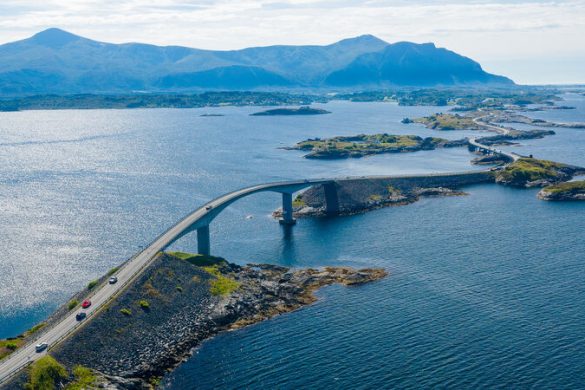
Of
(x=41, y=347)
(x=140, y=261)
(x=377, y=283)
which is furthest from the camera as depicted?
(x=377, y=283)

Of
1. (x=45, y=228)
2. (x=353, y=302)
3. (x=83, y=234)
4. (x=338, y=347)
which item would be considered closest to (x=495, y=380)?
(x=338, y=347)

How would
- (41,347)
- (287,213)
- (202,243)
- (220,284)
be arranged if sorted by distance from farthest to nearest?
(287,213), (202,243), (220,284), (41,347)

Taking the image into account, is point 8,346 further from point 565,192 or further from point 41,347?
point 565,192

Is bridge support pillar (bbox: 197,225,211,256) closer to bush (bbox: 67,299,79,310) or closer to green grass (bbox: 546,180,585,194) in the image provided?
bush (bbox: 67,299,79,310)

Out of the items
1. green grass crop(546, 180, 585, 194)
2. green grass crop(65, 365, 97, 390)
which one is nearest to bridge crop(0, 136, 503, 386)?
green grass crop(65, 365, 97, 390)

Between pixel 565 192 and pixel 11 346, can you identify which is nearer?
pixel 11 346

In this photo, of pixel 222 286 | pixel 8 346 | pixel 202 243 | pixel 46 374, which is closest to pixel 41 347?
pixel 46 374

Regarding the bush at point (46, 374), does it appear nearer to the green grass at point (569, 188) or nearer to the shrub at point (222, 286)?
the shrub at point (222, 286)

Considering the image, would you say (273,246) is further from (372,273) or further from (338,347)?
(338,347)
